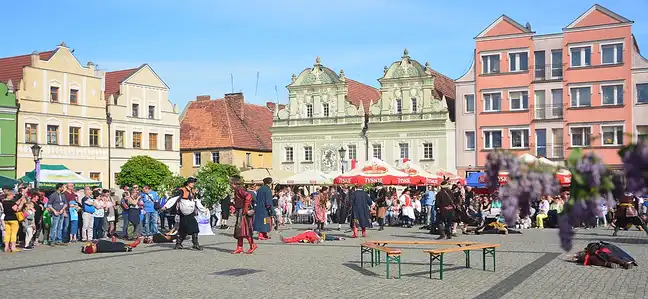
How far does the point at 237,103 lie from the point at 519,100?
78.3ft

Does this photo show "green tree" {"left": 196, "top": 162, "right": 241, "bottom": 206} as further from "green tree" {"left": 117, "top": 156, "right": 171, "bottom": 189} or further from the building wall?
the building wall

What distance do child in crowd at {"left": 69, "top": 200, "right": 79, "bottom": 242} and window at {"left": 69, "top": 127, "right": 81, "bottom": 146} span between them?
93.6ft

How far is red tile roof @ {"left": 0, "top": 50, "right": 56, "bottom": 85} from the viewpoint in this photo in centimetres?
4788

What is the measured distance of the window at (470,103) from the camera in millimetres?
51322

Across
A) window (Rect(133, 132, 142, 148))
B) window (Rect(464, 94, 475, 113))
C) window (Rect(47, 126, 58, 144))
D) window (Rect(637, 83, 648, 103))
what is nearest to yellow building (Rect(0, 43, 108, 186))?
window (Rect(47, 126, 58, 144))

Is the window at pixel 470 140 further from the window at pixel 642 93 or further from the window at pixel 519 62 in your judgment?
the window at pixel 642 93

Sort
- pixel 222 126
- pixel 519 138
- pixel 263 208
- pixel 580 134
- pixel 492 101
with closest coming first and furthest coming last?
pixel 263 208
pixel 580 134
pixel 519 138
pixel 492 101
pixel 222 126

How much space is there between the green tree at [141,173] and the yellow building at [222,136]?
9.29m

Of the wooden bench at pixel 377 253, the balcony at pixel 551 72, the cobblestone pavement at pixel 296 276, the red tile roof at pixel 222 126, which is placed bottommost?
the cobblestone pavement at pixel 296 276

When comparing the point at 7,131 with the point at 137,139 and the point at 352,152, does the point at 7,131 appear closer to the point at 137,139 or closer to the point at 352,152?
the point at 137,139

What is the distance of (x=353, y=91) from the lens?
189 feet

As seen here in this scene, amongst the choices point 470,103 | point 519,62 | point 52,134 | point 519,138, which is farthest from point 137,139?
point 519,62

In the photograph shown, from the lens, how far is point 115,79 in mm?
54312

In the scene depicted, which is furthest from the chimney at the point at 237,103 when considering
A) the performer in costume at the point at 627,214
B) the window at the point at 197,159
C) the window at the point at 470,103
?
the performer in costume at the point at 627,214
